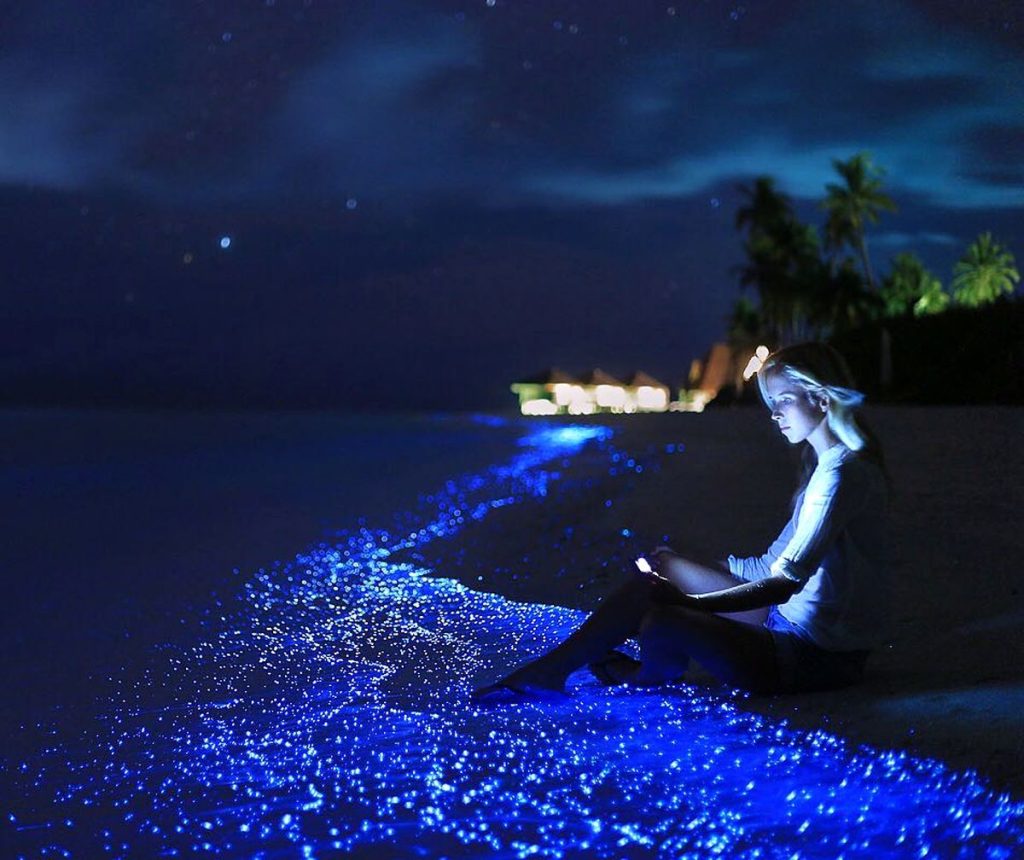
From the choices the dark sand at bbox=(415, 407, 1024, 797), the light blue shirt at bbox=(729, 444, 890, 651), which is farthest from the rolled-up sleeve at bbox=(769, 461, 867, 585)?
the dark sand at bbox=(415, 407, 1024, 797)

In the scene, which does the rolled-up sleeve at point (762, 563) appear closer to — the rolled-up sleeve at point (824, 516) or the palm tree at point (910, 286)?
the rolled-up sleeve at point (824, 516)

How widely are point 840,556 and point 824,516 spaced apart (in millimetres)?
221

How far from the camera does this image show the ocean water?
3.06 meters

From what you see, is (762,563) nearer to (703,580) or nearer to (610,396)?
(703,580)

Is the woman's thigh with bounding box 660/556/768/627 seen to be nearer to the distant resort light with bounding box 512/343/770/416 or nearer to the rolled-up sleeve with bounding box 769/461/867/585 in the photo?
the rolled-up sleeve with bounding box 769/461/867/585

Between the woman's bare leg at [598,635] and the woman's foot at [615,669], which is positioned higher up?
the woman's bare leg at [598,635]

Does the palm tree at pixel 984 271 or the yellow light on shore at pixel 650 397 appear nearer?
the palm tree at pixel 984 271

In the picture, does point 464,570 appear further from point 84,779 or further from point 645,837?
point 645,837

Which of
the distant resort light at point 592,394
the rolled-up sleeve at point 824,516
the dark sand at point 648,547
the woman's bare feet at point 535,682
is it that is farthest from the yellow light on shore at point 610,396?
the rolled-up sleeve at point 824,516

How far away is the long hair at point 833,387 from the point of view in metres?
3.84

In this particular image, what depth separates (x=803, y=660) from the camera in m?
4.10

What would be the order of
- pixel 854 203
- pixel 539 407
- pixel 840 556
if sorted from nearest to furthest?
pixel 840 556, pixel 854 203, pixel 539 407

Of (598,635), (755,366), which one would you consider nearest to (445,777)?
(598,635)

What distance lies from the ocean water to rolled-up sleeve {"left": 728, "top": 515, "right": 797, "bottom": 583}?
0.51 meters
